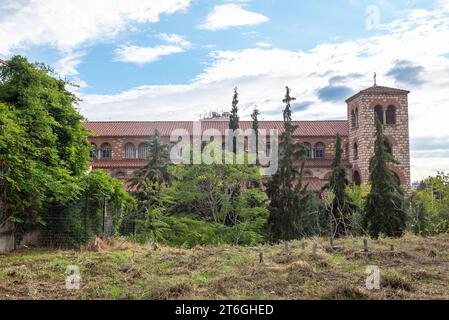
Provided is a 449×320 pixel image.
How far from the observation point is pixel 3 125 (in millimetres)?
13352

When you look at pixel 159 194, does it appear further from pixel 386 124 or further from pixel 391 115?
pixel 391 115

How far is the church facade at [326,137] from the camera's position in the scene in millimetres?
38500

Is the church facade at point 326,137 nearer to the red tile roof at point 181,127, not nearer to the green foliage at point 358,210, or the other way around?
the red tile roof at point 181,127

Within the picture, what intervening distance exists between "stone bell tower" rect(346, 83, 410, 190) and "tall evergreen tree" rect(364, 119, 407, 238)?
10.3 metres

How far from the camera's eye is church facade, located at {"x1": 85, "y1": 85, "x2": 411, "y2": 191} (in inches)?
1516

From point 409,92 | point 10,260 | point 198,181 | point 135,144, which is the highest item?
point 409,92

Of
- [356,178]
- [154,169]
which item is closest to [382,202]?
[154,169]

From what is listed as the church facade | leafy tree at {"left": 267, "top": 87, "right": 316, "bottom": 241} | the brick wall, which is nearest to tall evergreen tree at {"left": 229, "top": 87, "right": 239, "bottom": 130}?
the church facade

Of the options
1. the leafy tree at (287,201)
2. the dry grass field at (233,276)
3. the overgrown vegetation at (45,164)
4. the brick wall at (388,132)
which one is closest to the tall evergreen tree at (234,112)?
the leafy tree at (287,201)

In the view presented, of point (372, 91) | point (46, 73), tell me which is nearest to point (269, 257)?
point (46, 73)

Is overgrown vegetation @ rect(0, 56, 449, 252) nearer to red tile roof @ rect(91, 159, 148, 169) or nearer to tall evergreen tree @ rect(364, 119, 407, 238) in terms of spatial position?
tall evergreen tree @ rect(364, 119, 407, 238)
